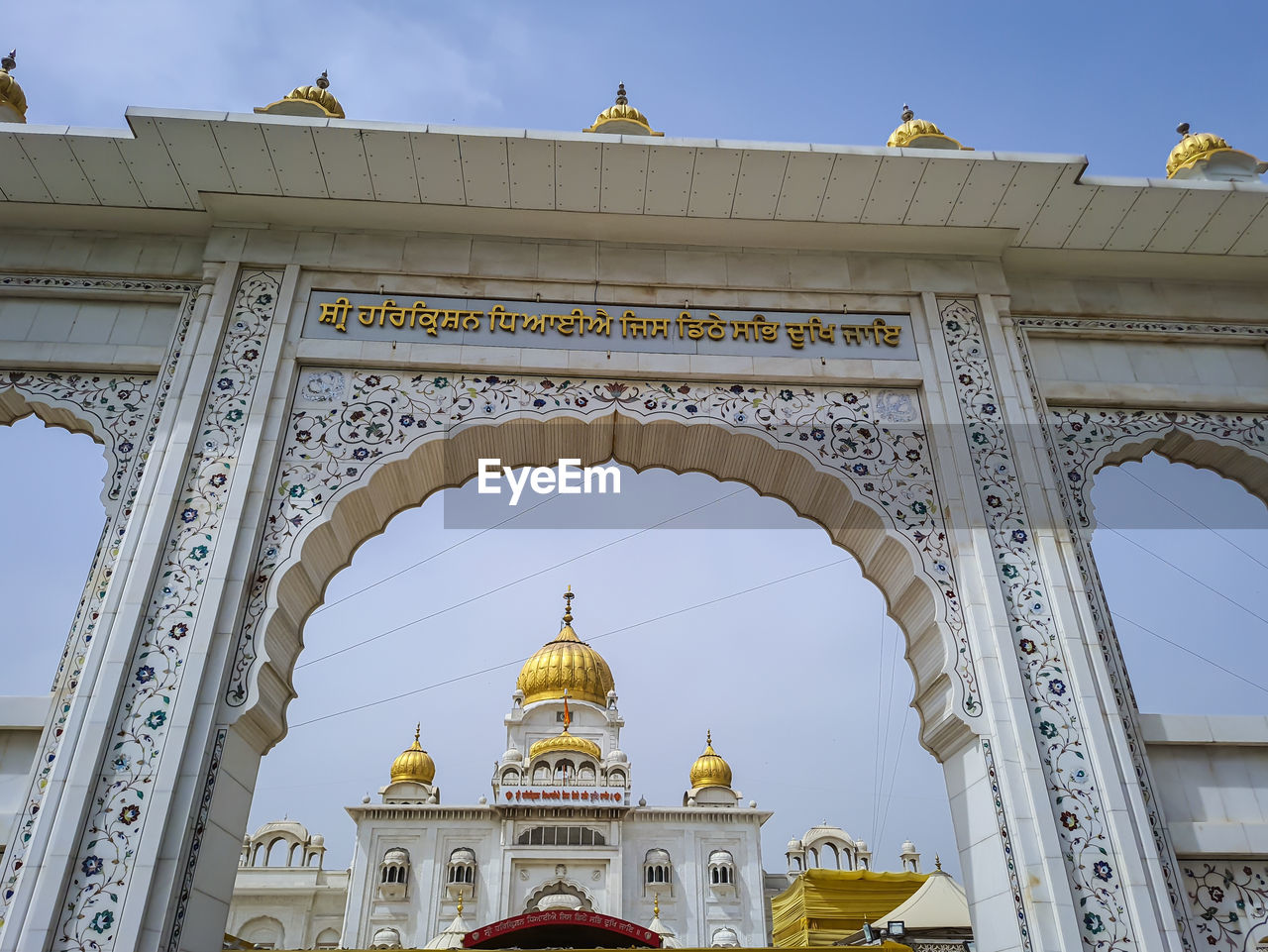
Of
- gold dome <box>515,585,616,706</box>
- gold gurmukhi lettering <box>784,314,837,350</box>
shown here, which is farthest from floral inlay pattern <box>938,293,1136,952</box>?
gold dome <box>515,585,616,706</box>

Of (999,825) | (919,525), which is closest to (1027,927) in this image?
(999,825)

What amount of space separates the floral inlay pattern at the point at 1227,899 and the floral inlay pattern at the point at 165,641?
3841 millimetres

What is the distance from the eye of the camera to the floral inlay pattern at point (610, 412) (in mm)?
4203

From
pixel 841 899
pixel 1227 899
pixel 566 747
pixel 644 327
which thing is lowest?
pixel 1227 899

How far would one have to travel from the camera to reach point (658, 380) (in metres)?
4.58

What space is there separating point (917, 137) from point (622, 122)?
58.8 inches

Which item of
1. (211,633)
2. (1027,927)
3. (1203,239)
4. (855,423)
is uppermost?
(1203,239)

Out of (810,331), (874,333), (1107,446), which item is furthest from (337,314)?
(1107,446)

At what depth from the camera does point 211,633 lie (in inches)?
146

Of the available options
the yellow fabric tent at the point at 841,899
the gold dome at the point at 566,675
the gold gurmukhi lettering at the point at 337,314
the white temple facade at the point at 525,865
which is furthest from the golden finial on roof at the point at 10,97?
the gold dome at the point at 566,675

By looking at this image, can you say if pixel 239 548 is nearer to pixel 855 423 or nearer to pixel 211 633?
pixel 211 633

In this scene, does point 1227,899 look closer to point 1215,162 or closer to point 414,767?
point 1215,162

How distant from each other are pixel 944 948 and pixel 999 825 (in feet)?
14.8

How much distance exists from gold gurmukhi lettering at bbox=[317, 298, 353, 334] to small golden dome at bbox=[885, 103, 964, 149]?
2783mm
